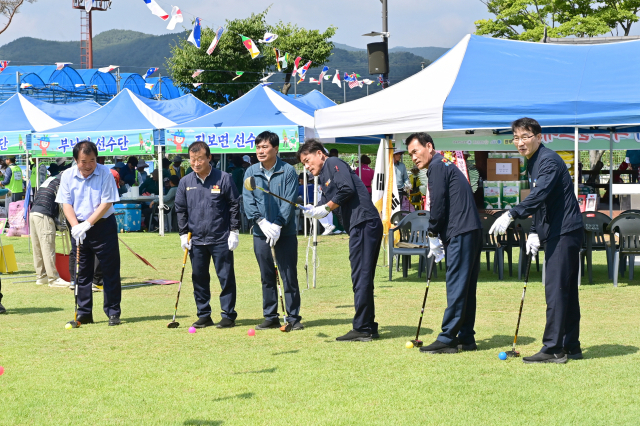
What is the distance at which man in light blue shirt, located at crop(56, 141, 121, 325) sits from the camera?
7.88 metres

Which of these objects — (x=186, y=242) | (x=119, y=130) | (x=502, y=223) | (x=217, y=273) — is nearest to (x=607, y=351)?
(x=502, y=223)

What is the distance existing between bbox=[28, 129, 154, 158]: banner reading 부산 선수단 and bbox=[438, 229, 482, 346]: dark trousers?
13871 millimetres

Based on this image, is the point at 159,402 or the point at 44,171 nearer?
the point at 159,402

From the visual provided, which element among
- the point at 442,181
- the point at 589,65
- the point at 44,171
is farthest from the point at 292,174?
the point at 44,171

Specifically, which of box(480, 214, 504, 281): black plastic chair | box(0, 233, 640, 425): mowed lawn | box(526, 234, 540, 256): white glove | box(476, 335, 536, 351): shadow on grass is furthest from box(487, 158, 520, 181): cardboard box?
box(526, 234, 540, 256): white glove

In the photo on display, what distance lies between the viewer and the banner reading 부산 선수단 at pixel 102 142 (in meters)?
19.2

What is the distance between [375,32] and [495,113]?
230 inches

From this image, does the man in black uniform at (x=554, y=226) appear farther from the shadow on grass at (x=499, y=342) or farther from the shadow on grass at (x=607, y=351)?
the shadow on grass at (x=499, y=342)

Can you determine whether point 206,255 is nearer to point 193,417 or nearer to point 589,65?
point 193,417

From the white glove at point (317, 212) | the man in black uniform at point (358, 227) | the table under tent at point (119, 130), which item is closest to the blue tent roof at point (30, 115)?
the table under tent at point (119, 130)

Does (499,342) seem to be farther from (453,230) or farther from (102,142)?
(102,142)

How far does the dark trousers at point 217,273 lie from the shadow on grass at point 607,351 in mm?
3539

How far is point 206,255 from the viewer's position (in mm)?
7863

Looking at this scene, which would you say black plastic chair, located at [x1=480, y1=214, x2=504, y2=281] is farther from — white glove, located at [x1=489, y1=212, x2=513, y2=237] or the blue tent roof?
the blue tent roof
